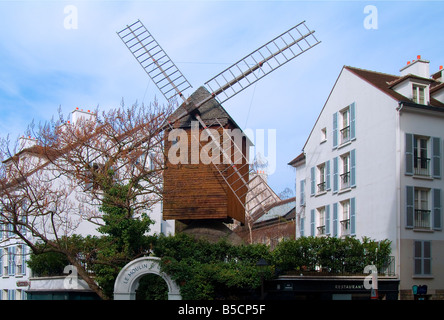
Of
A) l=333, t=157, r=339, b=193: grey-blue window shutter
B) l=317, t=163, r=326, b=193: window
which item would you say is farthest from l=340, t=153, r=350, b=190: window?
l=317, t=163, r=326, b=193: window

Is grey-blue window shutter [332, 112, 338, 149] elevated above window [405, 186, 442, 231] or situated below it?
above

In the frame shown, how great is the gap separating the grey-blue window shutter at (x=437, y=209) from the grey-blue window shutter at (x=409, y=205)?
3.54 feet

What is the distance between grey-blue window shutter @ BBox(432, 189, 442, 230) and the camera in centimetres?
2472

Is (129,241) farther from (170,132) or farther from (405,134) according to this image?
(405,134)

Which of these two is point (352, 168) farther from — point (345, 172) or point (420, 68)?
point (420, 68)

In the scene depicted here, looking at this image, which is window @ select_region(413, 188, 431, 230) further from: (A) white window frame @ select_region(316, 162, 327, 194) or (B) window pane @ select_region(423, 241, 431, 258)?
(A) white window frame @ select_region(316, 162, 327, 194)

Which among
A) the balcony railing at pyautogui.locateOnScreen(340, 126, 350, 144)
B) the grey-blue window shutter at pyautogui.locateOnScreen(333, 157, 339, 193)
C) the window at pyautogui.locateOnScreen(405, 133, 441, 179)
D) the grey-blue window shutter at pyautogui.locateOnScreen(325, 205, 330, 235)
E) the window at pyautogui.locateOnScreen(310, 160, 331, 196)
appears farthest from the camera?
the window at pyautogui.locateOnScreen(310, 160, 331, 196)

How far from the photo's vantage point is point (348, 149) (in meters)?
28.1

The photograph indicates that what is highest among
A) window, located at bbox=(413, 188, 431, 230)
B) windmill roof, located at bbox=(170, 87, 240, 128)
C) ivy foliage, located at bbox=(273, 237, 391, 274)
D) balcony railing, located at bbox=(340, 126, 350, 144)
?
windmill roof, located at bbox=(170, 87, 240, 128)

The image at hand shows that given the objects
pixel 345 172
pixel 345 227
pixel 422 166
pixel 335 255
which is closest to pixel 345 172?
pixel 345 172

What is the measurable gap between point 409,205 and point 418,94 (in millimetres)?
4968

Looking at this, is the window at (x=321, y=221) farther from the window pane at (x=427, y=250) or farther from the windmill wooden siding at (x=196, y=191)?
the window pane at (x=427, y=250)

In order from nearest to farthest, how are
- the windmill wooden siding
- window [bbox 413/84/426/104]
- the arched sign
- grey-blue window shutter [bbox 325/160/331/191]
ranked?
the arched sign → the windmill wooden siding → window [bbox 413/84/426/104] → grey-blue window shutter [bbox 325/160/331/191]

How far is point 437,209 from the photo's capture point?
2486 centimetres
